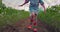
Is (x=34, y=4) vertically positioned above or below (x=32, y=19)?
above

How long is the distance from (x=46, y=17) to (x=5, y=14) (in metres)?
0.50

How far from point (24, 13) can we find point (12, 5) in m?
0.18

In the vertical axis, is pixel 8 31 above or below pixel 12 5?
below

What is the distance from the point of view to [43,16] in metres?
3.00

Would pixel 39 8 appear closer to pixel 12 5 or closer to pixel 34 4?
pixel 34 4

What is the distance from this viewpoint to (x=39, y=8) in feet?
9.77

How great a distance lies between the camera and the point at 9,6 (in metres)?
3.02

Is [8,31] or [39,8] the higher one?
[39,8]

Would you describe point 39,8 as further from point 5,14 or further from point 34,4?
point 5,14

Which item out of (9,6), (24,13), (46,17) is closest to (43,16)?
(46,17)

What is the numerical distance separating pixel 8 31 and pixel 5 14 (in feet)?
0.69

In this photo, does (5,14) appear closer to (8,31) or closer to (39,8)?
(8,31)

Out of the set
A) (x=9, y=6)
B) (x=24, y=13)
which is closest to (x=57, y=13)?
(x=24, y=13)

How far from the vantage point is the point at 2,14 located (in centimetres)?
298
